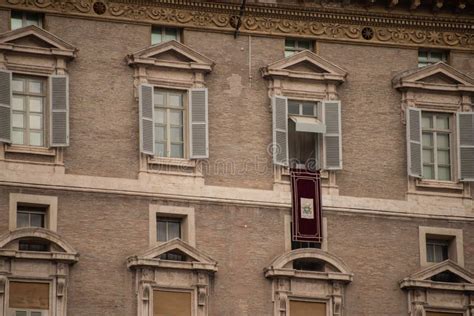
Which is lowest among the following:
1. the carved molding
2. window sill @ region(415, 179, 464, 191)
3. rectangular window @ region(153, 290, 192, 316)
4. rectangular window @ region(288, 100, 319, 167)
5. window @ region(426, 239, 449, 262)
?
rectangular window @ region(153, 290, 192, 316)

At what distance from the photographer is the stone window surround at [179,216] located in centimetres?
6625

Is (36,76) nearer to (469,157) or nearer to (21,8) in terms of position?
(21,8)

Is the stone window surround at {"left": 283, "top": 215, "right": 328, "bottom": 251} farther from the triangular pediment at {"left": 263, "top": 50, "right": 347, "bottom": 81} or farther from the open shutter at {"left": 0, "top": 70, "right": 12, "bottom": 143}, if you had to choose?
the open shutter at {"left": 0, "top": 70, "right": 12, "bottom": 143}

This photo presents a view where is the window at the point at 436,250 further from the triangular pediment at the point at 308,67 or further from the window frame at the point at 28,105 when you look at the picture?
the window frame at the point at 28,105

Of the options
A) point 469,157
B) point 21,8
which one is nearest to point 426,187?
point 469,157

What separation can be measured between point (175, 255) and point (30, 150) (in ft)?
17.2

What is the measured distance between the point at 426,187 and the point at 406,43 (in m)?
4.75

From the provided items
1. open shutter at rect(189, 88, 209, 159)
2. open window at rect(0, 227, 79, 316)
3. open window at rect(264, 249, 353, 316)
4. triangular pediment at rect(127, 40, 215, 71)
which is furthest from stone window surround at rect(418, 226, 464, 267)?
open window at rect(0, 227, 79, 316)

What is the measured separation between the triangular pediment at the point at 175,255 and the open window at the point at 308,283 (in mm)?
1937

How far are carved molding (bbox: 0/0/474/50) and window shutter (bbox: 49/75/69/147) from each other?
7.73 ft

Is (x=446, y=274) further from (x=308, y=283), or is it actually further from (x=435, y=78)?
(x=435, y=78)

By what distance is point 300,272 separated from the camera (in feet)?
219

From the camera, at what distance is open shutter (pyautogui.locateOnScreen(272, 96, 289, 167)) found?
67.9 m

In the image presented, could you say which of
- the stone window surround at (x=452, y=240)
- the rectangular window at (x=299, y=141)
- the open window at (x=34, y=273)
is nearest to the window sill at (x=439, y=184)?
the stone window surround at (x=452, y=240)
